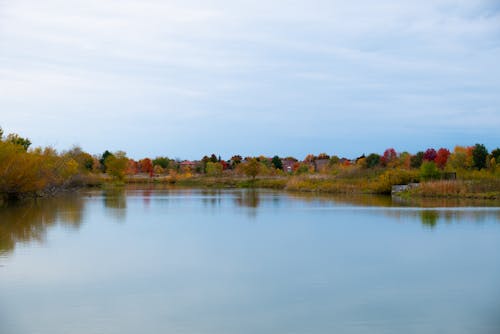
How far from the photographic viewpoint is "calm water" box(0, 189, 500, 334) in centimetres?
882

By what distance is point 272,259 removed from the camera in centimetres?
1424

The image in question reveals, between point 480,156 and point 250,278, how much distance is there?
5494cm

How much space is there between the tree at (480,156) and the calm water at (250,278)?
137 ft

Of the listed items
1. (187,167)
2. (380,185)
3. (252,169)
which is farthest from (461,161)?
(187,167)

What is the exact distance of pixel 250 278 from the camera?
472 inches

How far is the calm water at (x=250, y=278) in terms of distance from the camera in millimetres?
8820

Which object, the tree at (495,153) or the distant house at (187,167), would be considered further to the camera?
the distant house at (187,167)

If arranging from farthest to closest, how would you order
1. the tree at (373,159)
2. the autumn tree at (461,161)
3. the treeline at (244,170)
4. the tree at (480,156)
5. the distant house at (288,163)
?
1. the distant house at (288,163)
2. the tree at (373,159)
3. the autumn tree at (461,161)
4. the tree at (480,156)
5. the treeline at (244,170)

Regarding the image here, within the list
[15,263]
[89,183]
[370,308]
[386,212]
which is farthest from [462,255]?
[89,183]

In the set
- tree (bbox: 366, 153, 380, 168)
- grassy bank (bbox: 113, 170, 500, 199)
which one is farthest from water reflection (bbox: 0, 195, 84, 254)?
tree (bbox: 366, 153, 380, 168)

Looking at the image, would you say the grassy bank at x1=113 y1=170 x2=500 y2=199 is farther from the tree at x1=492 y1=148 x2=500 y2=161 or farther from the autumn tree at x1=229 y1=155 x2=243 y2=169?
the autumn tree at x1=229 y1=155 x2=243 y2=169

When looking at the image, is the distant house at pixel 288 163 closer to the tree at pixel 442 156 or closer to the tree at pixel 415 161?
the tree at pixel 442 156

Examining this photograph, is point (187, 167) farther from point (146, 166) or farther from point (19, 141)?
point (19, 141)

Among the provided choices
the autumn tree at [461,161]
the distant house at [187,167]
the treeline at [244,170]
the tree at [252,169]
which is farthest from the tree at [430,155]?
the distant house at [187,167]
